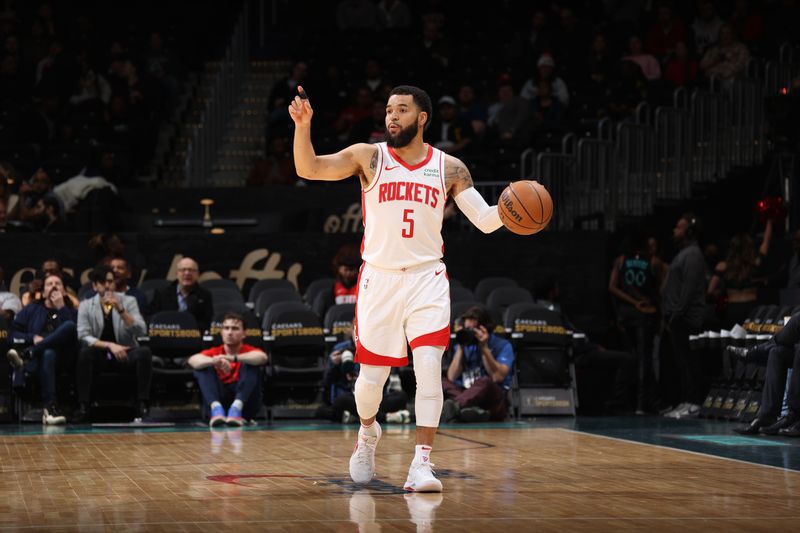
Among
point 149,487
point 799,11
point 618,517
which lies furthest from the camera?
Answer: point 799,11

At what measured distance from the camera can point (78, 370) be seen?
13.7 meters

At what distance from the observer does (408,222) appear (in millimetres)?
8008

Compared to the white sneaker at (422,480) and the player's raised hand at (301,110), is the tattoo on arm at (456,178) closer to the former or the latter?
the player's raised hand at (301,110)

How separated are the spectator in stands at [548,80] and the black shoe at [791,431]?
877cm

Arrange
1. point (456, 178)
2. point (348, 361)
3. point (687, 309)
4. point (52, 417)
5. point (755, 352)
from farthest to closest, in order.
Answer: point (687, 309) → point (348, 361) → point (52, 417) → point (755, 352) → point (456, 178)

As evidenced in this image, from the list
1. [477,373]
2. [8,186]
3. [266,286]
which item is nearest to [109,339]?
[266,286]

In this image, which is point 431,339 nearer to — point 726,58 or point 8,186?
point 8,186

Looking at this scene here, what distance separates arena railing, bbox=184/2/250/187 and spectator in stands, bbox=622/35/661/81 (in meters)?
6.59

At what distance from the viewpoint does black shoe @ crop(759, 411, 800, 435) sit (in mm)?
11930

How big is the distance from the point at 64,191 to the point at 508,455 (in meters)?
9.97

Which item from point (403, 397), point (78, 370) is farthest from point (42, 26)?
point (403, 397)

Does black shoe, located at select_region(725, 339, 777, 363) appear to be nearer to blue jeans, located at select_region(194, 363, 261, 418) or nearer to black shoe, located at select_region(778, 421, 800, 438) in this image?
black shoe, located at select_region(778, 421, 800, 438)

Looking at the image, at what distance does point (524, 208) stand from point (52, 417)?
7.13m

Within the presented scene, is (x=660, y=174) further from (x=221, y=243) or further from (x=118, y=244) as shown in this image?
(x=118, y=244)
